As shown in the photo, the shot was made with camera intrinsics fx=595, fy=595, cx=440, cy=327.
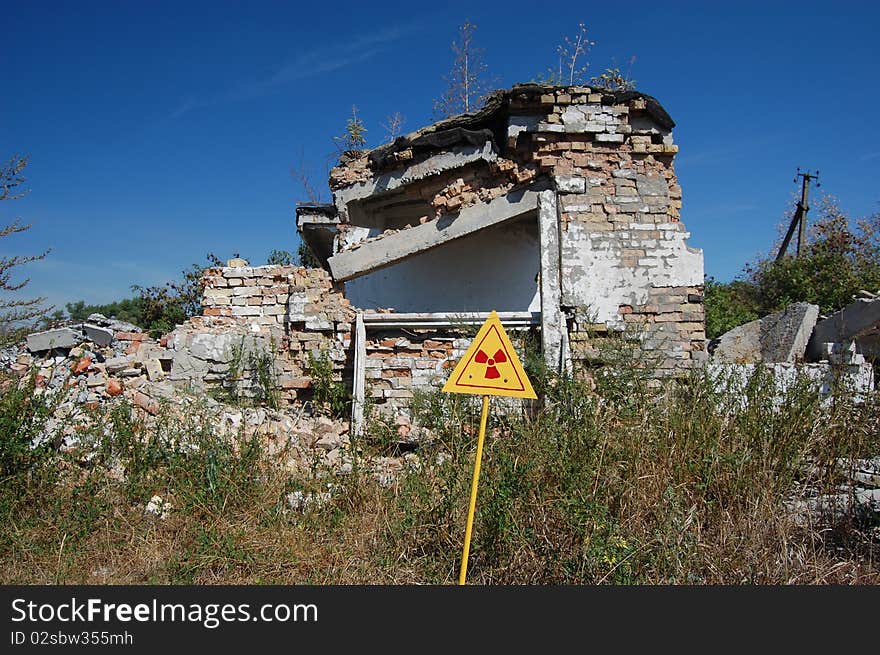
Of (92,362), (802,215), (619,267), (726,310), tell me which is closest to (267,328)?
(92,362)

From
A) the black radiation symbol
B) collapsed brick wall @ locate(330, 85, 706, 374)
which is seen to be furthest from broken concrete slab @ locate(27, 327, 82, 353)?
the black radiation symbol

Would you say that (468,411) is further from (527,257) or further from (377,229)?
(377,229)

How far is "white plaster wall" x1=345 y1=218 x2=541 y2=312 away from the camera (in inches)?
381

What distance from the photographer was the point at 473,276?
10.2m

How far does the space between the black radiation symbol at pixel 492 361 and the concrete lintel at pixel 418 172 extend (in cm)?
446

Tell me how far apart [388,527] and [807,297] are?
11.0 m

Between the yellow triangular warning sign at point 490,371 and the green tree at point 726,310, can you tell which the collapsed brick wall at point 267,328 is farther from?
the green tree at point 726,310

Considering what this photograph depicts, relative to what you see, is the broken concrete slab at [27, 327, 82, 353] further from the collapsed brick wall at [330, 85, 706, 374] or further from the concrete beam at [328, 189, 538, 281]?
the collapsed brick wall at [330, 85, 706, 374]

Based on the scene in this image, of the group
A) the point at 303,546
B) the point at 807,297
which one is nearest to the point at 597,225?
the point at 303,546

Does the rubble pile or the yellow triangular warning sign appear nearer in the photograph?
the yellow triangular warning sign

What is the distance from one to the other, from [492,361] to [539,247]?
396 cm

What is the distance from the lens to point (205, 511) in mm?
4785

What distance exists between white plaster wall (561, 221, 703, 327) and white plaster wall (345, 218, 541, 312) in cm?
182

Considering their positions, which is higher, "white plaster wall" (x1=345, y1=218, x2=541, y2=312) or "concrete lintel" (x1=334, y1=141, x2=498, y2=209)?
"concrete lintel" (x1=334, y1=141, x2=498, y2=209)
